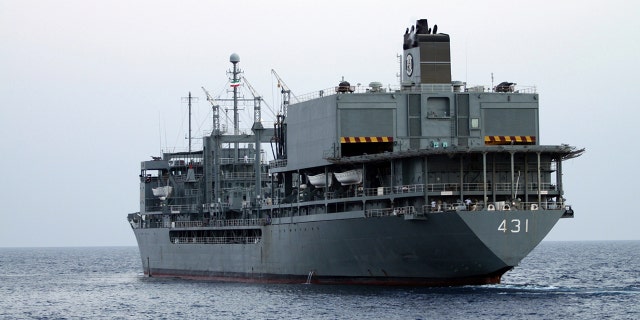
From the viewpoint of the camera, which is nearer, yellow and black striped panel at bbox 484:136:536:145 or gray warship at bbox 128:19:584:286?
gray warship at bbox 128:19:584:286

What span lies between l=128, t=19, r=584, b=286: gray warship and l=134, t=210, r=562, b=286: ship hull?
0.08 metres

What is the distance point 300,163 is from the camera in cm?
7569

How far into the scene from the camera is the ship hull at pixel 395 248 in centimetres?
6222

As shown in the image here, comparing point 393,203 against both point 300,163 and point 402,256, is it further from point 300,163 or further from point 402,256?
point 300,163

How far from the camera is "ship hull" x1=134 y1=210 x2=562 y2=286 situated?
62.2 m

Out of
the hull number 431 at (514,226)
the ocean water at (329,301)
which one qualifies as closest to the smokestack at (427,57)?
the hull number 431 at (514,226)

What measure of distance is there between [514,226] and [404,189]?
6730mm

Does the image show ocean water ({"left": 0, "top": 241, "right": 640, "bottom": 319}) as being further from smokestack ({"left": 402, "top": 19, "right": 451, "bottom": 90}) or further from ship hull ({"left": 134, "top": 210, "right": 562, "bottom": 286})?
smokestack ({"left": 402, "top": 19, "right": 451, "bottom": 90})

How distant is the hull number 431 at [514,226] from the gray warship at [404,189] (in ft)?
0.27

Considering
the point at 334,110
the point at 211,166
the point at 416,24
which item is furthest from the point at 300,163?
the point at 211,166

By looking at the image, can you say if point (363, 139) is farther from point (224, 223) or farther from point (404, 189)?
point (224, 223)

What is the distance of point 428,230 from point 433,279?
3.59 meters

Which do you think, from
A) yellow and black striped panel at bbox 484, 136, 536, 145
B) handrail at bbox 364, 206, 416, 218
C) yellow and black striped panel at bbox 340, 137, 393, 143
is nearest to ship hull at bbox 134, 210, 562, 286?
handrail at bbox 364, 206, 416, 218

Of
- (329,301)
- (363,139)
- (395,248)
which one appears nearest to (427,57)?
(363,139)
